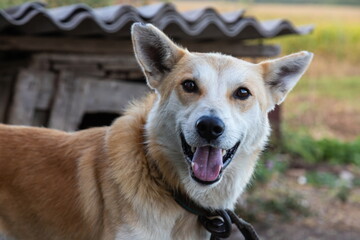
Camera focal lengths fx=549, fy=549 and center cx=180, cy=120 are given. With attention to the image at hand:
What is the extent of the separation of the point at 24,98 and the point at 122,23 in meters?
1.05

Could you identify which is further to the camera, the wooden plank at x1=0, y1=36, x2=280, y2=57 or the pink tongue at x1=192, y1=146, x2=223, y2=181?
the wooden plank at x1=0, y1=36, x2=280, y2=57

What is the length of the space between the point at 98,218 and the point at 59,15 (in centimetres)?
222

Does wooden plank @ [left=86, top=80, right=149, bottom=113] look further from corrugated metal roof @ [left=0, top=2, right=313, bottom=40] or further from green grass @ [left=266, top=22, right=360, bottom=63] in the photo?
green grass @ [left=266, top=22, right=360, bottom=63]

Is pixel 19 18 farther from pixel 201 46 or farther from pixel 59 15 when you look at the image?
pixel 201 46

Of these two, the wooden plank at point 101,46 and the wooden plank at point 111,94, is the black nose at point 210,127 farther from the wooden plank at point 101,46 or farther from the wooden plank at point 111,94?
the wooden plank at point 111,94

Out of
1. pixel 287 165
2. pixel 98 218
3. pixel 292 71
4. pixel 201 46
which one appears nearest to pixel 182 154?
A: pixel 98 218

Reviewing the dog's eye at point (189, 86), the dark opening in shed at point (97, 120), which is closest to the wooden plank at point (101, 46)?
the dark opening in shed at point (97, 120)

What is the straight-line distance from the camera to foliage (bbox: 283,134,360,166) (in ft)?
26.5

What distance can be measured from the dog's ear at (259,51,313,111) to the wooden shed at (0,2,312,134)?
5.50 ft

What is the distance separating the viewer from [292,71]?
3209mm

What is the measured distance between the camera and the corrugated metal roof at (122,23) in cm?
428

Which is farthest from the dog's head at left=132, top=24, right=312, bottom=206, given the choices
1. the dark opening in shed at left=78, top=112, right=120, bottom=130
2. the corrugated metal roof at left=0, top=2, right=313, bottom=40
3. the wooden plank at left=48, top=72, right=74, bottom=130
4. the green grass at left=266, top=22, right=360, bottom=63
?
the green grass at left=266, top=22, right=360, bottom=63

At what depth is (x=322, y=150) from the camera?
830cm

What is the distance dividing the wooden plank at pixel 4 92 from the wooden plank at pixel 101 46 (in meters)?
0.40
